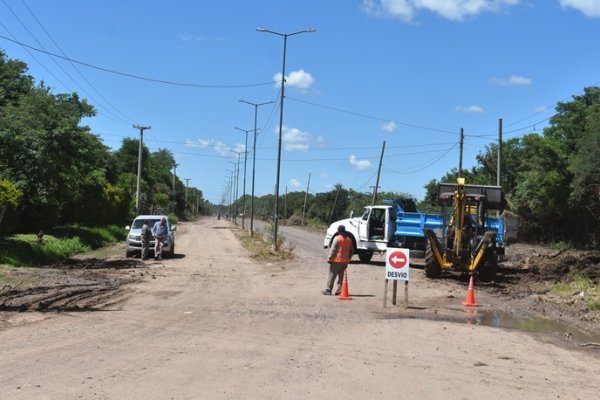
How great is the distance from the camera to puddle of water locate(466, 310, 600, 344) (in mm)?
11021

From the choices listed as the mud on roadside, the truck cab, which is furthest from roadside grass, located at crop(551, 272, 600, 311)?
the truck cab

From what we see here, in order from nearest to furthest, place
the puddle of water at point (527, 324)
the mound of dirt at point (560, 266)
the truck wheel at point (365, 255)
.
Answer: the puddle of water at point (527, 324)
the mound of dirt at point (560, 266)
the truck wheel at point (365, 255)

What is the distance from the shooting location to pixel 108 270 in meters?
21.6

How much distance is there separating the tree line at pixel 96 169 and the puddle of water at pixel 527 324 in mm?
14715

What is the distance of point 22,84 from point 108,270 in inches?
978

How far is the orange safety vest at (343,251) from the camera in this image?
50.0 feet

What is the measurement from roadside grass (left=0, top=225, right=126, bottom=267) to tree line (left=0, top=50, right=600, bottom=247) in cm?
122

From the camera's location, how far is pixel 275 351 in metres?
8.69

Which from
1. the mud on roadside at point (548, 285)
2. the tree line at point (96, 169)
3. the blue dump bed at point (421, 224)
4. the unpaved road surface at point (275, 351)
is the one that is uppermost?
the tree line at point (96, 169)

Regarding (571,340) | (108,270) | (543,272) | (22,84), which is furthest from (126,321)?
(22,84)

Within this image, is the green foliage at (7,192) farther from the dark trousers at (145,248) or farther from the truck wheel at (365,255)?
Result: the truck wheel at (365,255)

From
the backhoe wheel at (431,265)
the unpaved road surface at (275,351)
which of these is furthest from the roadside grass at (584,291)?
the backhoe wheel at (431,265)

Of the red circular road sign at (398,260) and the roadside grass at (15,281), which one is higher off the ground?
the red circular road sign at (398,260)

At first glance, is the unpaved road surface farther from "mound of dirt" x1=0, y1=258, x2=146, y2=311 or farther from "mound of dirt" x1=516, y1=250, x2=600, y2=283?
"mound of dirt" x1=516, y1=250, x2=600, y2=283
